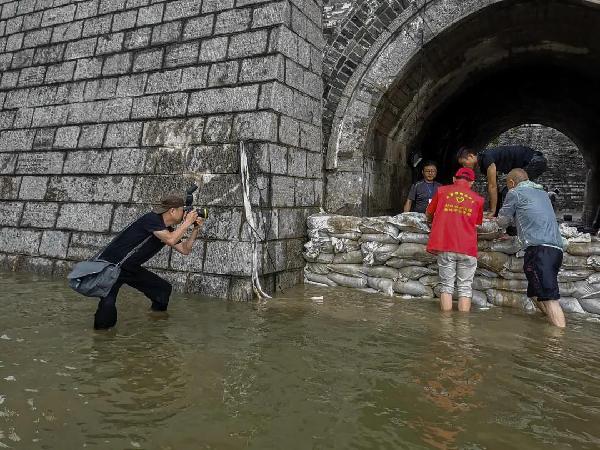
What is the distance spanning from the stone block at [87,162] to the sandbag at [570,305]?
16.8 feet

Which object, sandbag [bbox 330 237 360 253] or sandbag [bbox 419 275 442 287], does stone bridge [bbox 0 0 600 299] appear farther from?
sandbag [bbox 419 275 442 287]

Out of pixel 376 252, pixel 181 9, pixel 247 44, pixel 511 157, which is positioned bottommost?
pixel 376 252

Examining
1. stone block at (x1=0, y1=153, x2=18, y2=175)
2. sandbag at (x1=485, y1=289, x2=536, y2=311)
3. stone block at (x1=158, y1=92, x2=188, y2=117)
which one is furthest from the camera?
stone block at (x1=0, y1=153, x2=18, y2=175)

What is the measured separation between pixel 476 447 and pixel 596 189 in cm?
1070

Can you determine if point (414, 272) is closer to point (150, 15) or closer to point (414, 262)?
point (414, 262)

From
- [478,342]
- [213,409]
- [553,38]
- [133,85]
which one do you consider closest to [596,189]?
[553,38]

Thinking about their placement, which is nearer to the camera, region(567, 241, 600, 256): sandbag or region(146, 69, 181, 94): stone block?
region(567, 241, 600, 256): sandbag

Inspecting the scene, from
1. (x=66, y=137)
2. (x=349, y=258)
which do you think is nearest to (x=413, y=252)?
(x=349, y=258)

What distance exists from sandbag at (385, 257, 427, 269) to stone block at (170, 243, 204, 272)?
1993 mm

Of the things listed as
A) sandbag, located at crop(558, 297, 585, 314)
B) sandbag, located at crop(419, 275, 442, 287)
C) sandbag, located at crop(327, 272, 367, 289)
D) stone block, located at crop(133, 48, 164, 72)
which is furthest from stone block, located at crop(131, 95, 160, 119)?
sandbag, located at crop(558, 297, 585, 314)

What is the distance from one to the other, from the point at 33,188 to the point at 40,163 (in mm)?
343

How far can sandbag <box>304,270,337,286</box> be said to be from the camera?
523 centimetres

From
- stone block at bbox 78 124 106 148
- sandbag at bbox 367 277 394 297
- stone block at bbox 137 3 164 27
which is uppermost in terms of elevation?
stone block at bbox 137 3 164 27

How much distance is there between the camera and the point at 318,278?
530cm
